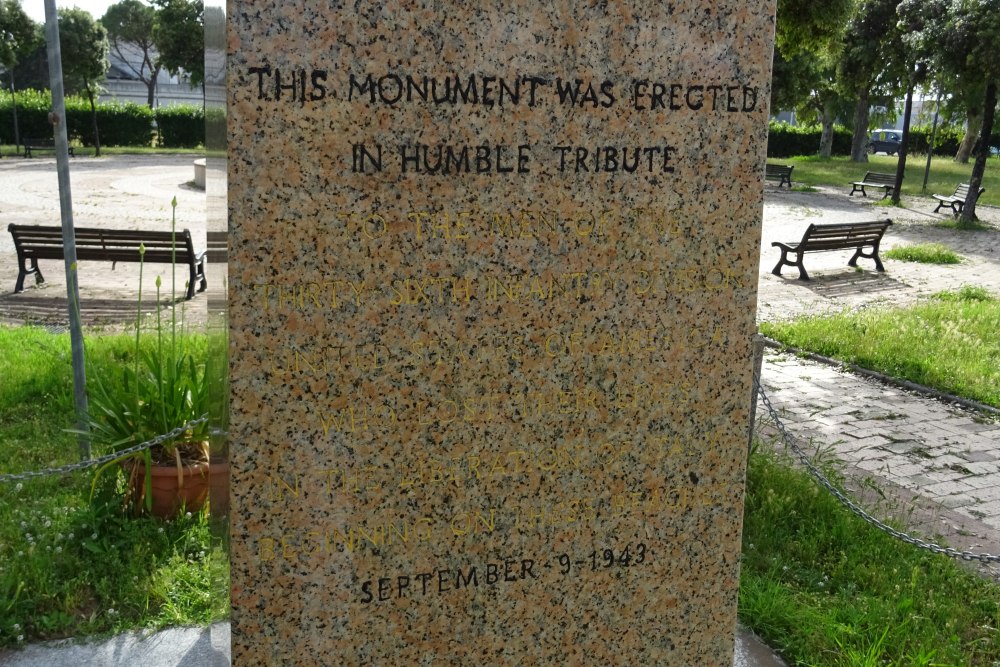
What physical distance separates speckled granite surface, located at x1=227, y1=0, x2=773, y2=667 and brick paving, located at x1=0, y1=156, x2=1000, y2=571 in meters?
0.57

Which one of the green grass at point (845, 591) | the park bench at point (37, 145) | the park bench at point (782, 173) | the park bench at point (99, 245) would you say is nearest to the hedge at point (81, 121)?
the park bench at point (37, 145)

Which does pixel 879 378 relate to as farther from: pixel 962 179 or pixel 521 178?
pixel 962 179

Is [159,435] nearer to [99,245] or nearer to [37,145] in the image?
[99,245]

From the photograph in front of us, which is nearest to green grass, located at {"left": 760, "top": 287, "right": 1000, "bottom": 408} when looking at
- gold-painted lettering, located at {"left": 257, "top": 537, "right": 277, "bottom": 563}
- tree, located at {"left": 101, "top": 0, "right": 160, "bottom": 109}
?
gold-painted lettering, located at {"left": 257, "top": 537, "right": 277, "bottom": 563}

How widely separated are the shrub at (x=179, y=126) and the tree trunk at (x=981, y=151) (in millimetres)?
27761

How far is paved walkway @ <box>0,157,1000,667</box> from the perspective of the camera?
17.6ft

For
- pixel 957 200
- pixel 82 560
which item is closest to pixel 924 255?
pixel 957 200

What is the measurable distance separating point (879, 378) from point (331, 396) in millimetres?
6817

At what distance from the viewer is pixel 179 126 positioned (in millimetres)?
36281

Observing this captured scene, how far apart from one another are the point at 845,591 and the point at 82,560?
3365 millimetres

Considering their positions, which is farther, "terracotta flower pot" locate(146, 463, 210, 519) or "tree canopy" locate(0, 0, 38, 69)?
"tree canopy" locate(0, 0, 38, 69)

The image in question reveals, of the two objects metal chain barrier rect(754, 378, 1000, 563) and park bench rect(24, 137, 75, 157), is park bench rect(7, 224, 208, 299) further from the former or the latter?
park bench rect(24, 137, 75, 157)

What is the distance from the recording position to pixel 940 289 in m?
12.0

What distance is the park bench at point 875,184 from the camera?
24.4m
